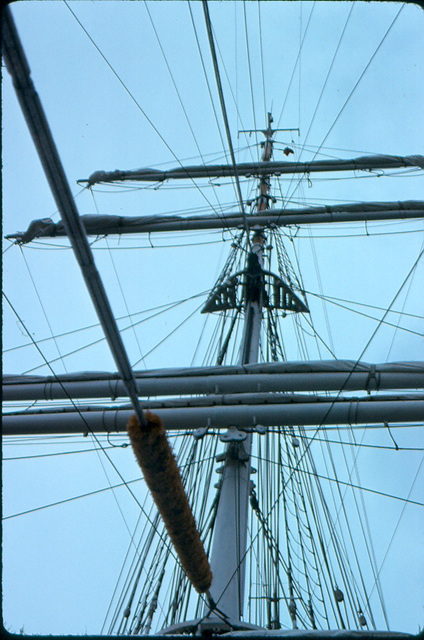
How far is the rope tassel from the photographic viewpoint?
2.37 meters

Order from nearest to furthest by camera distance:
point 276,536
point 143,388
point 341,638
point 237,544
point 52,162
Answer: point 52,162, point 341,638, point 237,544, point 143,388, point 276,536

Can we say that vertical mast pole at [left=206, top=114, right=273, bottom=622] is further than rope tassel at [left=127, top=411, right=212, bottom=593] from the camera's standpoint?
Yes

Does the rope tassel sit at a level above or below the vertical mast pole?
below

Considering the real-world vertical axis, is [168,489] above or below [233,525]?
below

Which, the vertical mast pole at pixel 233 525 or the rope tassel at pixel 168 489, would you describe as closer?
the rope tassel at pixel 168 489

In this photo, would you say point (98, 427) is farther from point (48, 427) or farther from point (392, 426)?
point (392, 426)

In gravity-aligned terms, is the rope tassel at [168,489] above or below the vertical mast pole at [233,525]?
below

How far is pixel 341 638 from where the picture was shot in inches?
166

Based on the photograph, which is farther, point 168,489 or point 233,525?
point 233,525

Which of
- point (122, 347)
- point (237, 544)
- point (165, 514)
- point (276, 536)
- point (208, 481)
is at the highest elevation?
point (208, 481)

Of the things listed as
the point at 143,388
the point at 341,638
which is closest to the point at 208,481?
the point at 143,388

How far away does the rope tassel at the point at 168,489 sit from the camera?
2.37 meters

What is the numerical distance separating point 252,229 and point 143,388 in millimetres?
5623

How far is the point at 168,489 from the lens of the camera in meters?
2.53
